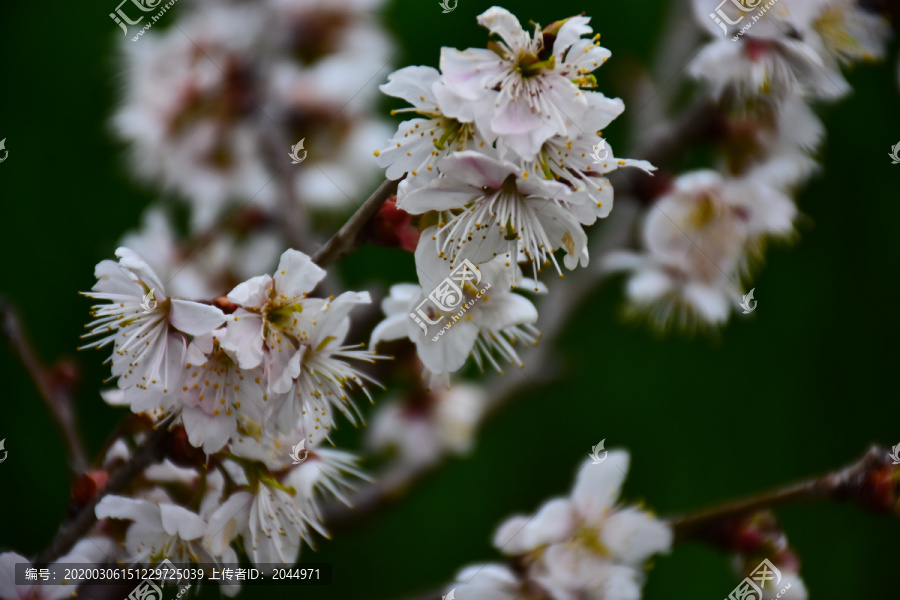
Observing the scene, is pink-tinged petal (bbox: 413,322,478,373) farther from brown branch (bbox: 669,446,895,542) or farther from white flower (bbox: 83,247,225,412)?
brown branch (bbox: 669,446,895,542)

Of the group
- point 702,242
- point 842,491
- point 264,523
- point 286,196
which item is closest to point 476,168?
point 264,523

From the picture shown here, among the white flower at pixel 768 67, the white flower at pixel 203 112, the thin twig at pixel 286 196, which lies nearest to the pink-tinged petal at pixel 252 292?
the thin twig at pixel 286 196

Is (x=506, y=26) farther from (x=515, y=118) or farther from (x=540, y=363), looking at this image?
(x=540, y=363)

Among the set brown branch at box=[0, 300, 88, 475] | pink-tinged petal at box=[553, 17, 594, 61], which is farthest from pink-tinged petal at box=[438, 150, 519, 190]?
brown branch at box=[0, 300, 88, 475]

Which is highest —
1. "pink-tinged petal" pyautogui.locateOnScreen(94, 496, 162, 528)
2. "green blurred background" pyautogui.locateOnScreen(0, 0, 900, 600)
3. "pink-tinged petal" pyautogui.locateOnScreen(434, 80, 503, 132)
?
"pink-tinged petal" pyautogui.locateOnScreen(434, 80, 503, 132)

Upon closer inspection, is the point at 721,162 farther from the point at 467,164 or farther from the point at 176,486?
the point at 176,486
